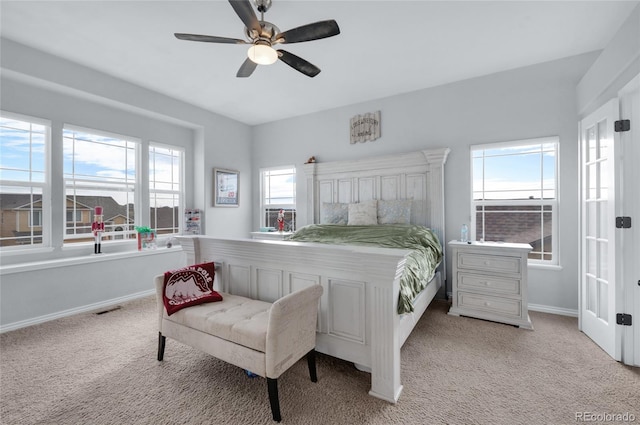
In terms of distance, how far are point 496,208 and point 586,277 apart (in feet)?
3.69

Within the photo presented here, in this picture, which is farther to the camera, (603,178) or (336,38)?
(336,38)

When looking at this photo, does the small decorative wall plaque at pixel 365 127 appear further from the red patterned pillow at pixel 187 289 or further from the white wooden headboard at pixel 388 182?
the red patterned pillow at pixel 187 289

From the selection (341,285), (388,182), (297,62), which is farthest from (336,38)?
(341,285)

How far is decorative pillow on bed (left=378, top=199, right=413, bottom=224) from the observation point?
11.9 ft

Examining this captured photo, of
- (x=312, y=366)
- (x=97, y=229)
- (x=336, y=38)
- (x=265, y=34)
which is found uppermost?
(x=336, y=38)

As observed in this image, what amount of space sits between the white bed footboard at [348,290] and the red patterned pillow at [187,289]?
28cm

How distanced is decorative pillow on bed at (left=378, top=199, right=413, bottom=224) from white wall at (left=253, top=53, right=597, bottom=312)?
1.76ft

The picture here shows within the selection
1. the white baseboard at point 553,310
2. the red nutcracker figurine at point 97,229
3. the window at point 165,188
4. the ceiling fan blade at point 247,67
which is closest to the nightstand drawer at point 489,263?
the white baseboard at point 553,310

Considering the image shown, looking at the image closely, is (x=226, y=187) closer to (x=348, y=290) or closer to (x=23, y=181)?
(x=23, y=181)

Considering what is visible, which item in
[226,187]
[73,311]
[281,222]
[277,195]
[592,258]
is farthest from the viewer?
[277,195]

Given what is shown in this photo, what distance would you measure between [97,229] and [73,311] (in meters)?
0.98

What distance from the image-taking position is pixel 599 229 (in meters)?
2.40

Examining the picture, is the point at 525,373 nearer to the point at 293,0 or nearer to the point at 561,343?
the point at 561,343

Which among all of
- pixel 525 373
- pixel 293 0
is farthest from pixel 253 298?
pixel 293 0
